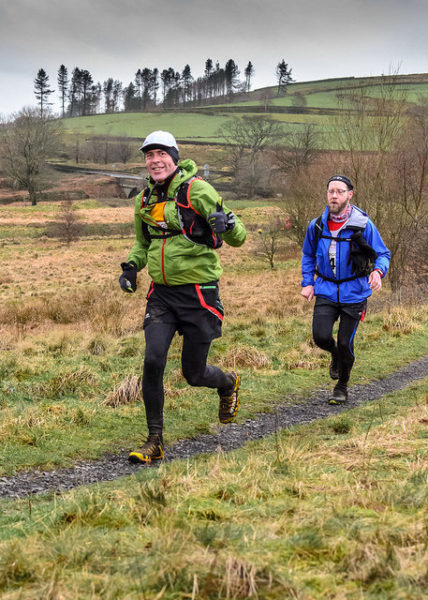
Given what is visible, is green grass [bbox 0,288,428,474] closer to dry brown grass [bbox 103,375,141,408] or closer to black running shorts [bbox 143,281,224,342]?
dry brown grass [bbox 103,375,141,408]

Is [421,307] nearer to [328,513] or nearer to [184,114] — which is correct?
[328,513]

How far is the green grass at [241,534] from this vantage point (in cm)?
220

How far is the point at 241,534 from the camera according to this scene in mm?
2674

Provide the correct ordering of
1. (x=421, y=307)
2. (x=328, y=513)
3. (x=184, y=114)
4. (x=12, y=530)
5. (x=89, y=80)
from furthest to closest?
1. (x=89, y=80)
2. (x=184, y=114)
3. (x=421, y=307)
4. (x=12, y=530)
5. (x=328, y=513)

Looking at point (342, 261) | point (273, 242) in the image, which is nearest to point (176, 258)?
point (342, 261)

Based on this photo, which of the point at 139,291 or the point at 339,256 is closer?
the point at 339,256

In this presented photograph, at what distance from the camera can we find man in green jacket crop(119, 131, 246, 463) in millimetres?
4934

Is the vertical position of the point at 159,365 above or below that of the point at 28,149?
below

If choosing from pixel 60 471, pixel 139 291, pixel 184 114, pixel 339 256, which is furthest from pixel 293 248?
pixel 184 114

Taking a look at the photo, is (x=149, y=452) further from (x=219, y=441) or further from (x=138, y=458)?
(x=219, y=441)

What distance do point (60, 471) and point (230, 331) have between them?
784cm

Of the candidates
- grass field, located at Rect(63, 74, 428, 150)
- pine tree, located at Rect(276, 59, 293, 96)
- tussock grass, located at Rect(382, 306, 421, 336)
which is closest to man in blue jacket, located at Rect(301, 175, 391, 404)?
tussock grass, located at Rect(382, 306, 421, 336)

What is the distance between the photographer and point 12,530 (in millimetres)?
3145

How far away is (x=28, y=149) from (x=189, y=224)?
193 feet
